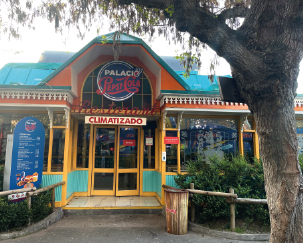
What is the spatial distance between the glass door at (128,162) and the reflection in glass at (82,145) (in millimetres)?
1197

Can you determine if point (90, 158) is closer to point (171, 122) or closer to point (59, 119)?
point (59, 119)

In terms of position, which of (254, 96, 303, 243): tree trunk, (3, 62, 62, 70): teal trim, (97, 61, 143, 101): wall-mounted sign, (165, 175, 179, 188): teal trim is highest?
(3, 62, 62, 70): teal trim

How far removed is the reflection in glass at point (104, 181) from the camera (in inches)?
314

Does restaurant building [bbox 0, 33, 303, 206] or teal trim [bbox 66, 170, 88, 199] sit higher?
restaurant building [bbox 0, 33, 303, 206]

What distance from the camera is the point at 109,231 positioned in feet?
17.4

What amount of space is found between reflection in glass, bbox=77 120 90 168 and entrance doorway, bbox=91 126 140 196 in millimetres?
306

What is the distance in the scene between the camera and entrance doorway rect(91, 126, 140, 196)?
313 inches

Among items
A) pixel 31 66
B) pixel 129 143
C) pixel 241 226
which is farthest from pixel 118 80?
pixel 241 226

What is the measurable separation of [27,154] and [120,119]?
2772 millimetres

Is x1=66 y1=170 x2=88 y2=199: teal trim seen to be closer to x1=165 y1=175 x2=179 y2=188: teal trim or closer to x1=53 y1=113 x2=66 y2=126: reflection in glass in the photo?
x1=53 y1=113 x2=66 y2=126: reflection in glass

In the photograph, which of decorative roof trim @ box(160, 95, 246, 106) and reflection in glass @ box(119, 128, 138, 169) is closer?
decorative roof trim @ box(160, 95, 246, 106)

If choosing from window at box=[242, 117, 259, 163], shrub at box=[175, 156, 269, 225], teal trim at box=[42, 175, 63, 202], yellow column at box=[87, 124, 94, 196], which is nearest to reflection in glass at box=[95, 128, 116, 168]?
yellow column at box=[87, 124, 94, 196]

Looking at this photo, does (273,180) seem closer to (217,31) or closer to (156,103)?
(217,31)

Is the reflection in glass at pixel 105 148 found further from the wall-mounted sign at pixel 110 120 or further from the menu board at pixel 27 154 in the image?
the menu board at pixel 27 154
